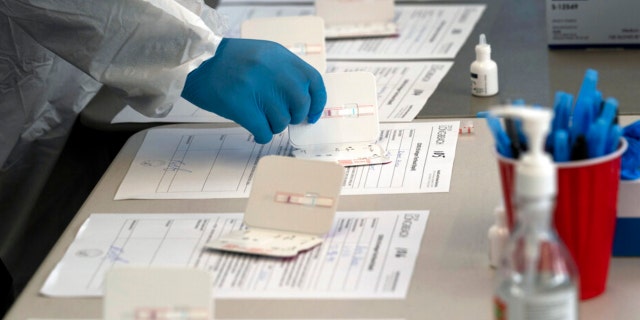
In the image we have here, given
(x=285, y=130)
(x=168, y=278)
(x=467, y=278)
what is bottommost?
(x=285, y=130)

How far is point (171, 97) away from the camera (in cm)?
143

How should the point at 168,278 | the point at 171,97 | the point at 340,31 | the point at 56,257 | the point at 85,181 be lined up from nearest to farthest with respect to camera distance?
the point at 168,278
the point at 56,257
the point at 171,97
the point at 85,181
the point at 340,31

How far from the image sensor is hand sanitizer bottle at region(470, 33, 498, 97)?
1.58 metres

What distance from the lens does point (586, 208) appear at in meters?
0.92

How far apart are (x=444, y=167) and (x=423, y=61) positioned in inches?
20.5

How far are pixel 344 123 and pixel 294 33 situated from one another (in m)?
0.35

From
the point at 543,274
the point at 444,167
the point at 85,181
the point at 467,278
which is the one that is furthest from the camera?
the point at 85,181

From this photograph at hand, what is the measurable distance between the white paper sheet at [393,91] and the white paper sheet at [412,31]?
4 centimetres

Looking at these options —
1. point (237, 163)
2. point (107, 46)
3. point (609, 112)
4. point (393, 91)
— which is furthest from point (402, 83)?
point (609, 112)

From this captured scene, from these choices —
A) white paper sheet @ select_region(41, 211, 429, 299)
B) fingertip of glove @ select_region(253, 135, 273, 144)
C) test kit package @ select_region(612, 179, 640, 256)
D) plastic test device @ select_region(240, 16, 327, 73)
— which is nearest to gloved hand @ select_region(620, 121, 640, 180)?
test kit package @ select_region(612, 179, 640, 256)

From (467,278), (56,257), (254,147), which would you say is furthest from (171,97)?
(467,278)

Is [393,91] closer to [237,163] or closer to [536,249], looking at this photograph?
[237,163]

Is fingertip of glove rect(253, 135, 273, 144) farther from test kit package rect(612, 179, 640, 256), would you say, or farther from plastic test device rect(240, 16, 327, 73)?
test kit package rect(612, 179, 640, 256)

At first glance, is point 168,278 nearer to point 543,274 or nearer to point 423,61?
point 543,274
